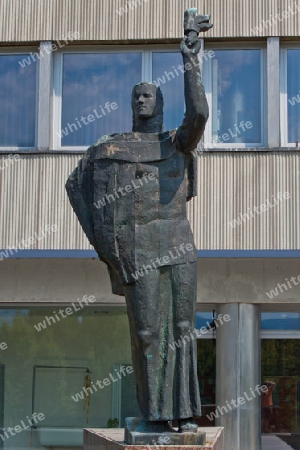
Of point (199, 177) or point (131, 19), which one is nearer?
point (199, 177)

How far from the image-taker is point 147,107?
7.33 m

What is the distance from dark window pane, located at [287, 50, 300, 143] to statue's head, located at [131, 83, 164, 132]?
813cm

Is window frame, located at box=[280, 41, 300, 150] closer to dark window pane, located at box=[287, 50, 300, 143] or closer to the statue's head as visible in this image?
dark window pane, located at box=[287, 50, 300, 143]

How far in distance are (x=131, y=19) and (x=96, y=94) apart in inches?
51.0

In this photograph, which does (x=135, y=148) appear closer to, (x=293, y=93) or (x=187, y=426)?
(x=187, y=426)

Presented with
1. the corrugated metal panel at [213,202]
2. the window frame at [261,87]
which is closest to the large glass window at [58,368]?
the corrugated metal panel at [213,202]

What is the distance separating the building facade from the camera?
1491cm

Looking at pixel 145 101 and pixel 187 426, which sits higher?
pixel 145 101

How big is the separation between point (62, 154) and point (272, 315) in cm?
439

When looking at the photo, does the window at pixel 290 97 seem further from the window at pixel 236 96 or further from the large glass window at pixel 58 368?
the large glass window at pixel 58 368

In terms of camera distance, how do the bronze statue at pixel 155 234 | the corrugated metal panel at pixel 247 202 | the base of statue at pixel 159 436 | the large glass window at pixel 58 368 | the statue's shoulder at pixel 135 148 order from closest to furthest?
the base of statue at pixel 159 436 < the bronze statue at pixel 155 234 < the statue's shoulder at pixel 135 148 < the corrugated metal panel at pixel 247 202 < the large glass window at pixel 58 368

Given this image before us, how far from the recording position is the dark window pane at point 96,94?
15.5 metres

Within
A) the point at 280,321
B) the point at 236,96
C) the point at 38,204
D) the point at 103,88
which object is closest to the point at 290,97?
the point at 236,96

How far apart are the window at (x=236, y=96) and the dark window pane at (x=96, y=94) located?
1.24 metres
